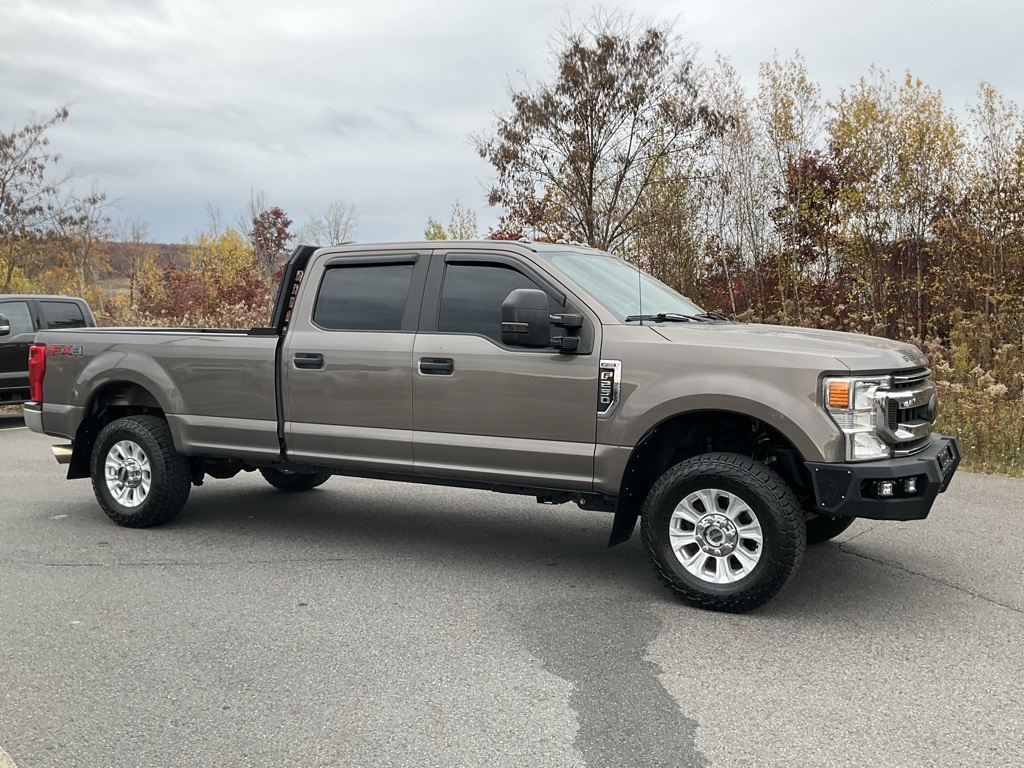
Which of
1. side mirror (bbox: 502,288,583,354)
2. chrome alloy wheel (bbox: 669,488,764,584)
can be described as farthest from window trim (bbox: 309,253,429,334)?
chrome alloy wheel (bbox: 669,488,764,584)

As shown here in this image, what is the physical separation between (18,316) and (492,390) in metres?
10.8

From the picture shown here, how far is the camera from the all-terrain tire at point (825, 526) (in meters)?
5.74

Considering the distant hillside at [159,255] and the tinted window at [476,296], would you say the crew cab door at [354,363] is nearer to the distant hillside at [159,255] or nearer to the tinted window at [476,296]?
the tinted window at [476,296]

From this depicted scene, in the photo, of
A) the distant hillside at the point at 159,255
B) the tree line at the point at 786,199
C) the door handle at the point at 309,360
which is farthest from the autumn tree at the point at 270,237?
the door handle at the point at 309,360

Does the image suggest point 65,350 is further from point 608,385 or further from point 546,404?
point 608,385

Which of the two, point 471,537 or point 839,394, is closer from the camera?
point 839,394

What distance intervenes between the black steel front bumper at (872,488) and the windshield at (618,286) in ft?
4.70

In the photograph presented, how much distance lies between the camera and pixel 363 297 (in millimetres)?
6031

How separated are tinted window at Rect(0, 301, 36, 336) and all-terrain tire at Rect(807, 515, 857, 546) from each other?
38.9 ft

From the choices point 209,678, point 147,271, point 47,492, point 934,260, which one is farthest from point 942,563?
point 147,271

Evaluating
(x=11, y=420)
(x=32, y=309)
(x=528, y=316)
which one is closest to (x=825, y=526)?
(x=528, y=316)

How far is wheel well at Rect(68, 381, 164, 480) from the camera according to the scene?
6.96 m

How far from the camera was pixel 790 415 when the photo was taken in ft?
15.1

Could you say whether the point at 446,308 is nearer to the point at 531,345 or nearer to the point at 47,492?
the point at 531,345
